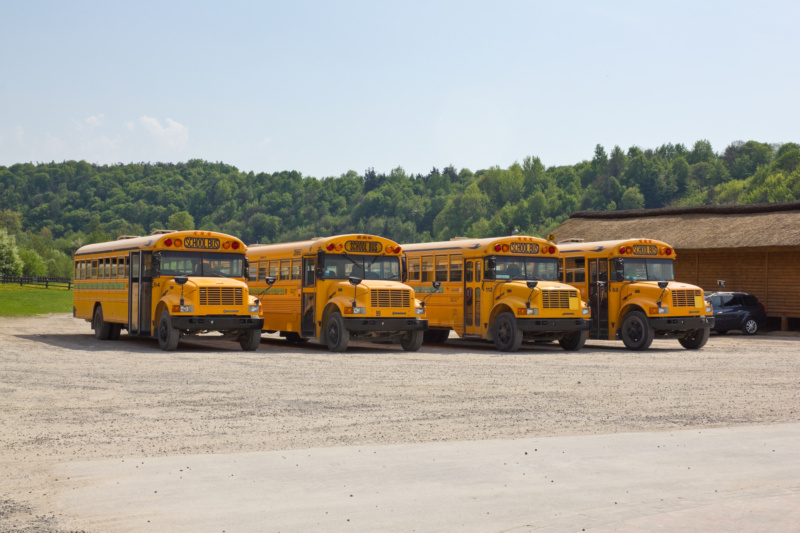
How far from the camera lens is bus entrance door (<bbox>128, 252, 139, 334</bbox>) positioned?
929 inches

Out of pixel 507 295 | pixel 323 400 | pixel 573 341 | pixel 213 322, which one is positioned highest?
pixel 507 295

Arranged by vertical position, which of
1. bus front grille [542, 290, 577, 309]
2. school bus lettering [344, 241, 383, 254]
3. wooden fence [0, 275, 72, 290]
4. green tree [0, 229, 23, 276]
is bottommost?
bus front grille [542, 290, 577, 309]

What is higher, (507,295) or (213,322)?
(507,295)

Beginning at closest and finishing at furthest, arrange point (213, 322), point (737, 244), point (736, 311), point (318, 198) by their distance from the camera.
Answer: point (213, 322) → point (736, 311) → point (737, 244) → point (318, 198)

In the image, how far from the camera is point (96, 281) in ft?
88.2

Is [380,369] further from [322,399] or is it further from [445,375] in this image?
[322,399]

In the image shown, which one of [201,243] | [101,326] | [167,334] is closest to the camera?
[167,334]

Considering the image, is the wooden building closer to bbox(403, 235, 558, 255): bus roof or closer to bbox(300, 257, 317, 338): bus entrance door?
bbox(403, 235, 558, 255): bus roof

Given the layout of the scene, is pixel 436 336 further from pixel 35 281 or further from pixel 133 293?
pixel 35 281

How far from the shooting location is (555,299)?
23.3 meters

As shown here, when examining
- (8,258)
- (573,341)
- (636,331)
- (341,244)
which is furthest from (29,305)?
(8,258)

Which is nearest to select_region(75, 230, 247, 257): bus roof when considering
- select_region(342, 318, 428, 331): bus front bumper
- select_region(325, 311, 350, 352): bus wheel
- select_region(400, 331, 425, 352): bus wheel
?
select_region(325, 311, 350, 352): bus wheel

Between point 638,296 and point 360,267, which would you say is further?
point 638,296

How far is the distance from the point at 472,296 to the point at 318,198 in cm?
15812
